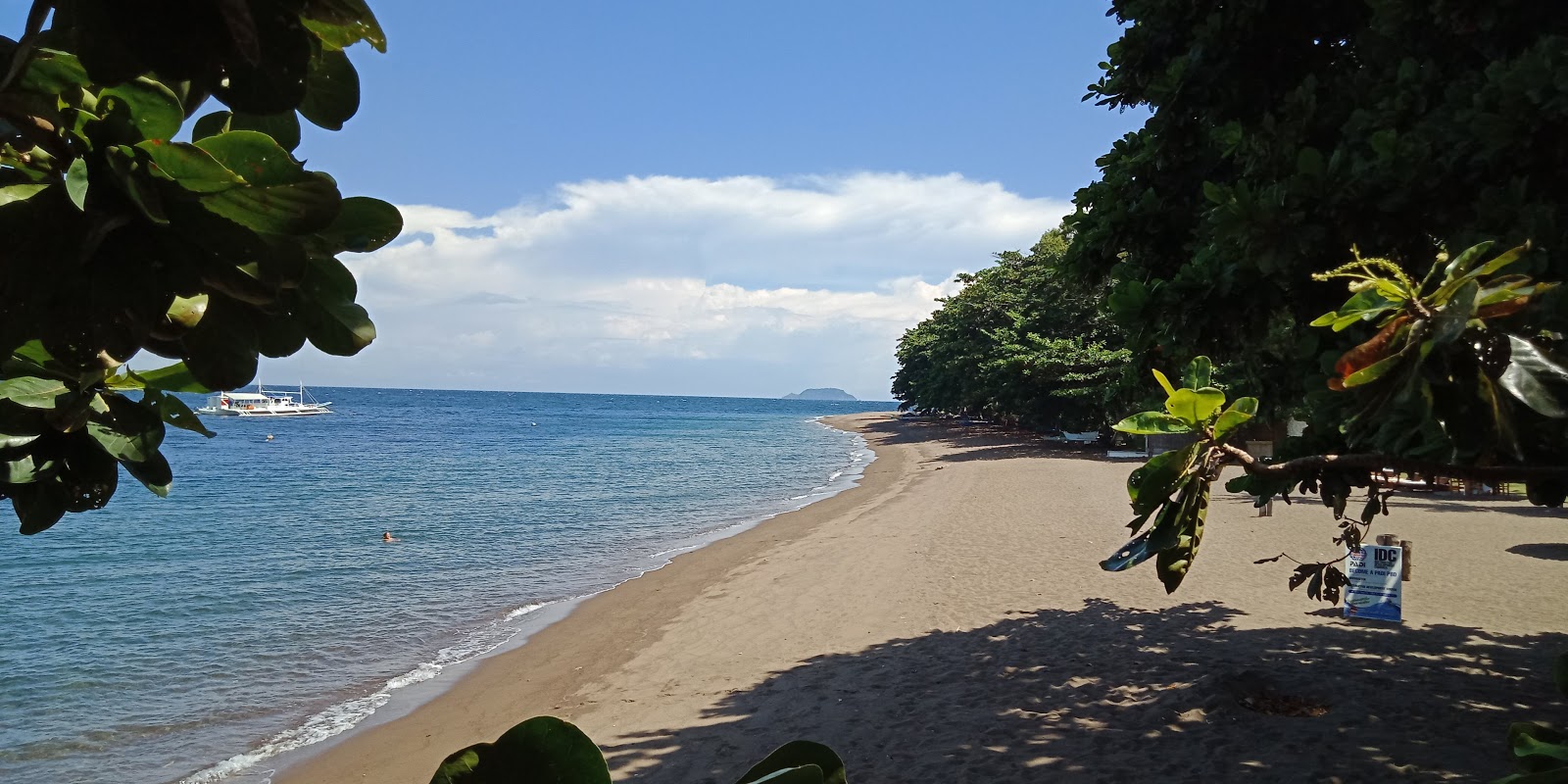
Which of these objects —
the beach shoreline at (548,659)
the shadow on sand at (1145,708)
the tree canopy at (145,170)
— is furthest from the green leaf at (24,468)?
the beach shoreline at (548,659)

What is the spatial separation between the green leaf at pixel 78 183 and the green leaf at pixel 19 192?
24 mm

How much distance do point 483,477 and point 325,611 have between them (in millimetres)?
19618

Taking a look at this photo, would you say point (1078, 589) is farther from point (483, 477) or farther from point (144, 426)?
point (483, 477)

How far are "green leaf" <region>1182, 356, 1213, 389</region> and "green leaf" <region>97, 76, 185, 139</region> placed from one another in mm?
1542

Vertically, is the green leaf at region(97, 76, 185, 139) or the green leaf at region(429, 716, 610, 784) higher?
the green leaf at region(97, 76, 185, 139)

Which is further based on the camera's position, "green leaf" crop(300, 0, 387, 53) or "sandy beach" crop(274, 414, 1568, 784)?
"sandy beach" crop(274, 414, 1568, 784)

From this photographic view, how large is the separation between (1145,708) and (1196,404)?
232 inches

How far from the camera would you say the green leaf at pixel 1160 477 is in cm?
154

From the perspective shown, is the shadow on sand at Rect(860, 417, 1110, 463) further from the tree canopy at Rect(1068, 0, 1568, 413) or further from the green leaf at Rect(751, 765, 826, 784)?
the green leaf at Rect(751, 765, 826, 784)

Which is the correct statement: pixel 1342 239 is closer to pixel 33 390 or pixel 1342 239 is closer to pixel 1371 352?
pixel 1371 352

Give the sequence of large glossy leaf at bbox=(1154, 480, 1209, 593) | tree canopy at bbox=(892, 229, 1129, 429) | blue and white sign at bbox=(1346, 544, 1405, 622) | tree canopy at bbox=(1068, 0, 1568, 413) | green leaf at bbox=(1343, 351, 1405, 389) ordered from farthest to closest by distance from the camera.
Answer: tree canopy at bbox=(892, 229, 1129, 429) → blue and white sign at bbox=(1346, 544, 1405, 622) → tree canopy at bbox=(1068, 0, 1568, 413) → large glossy leaf at bbox=(1154, 480, 1209, 593) → green leaf at bbox=(1343, 351, 1405, 389)

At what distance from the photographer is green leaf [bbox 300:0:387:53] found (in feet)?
2.17

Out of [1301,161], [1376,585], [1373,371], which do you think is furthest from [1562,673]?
[1376,585]

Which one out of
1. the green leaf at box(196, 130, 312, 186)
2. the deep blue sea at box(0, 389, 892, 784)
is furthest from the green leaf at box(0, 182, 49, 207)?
the deep blue sea at box(0, 389, 892, 784)
